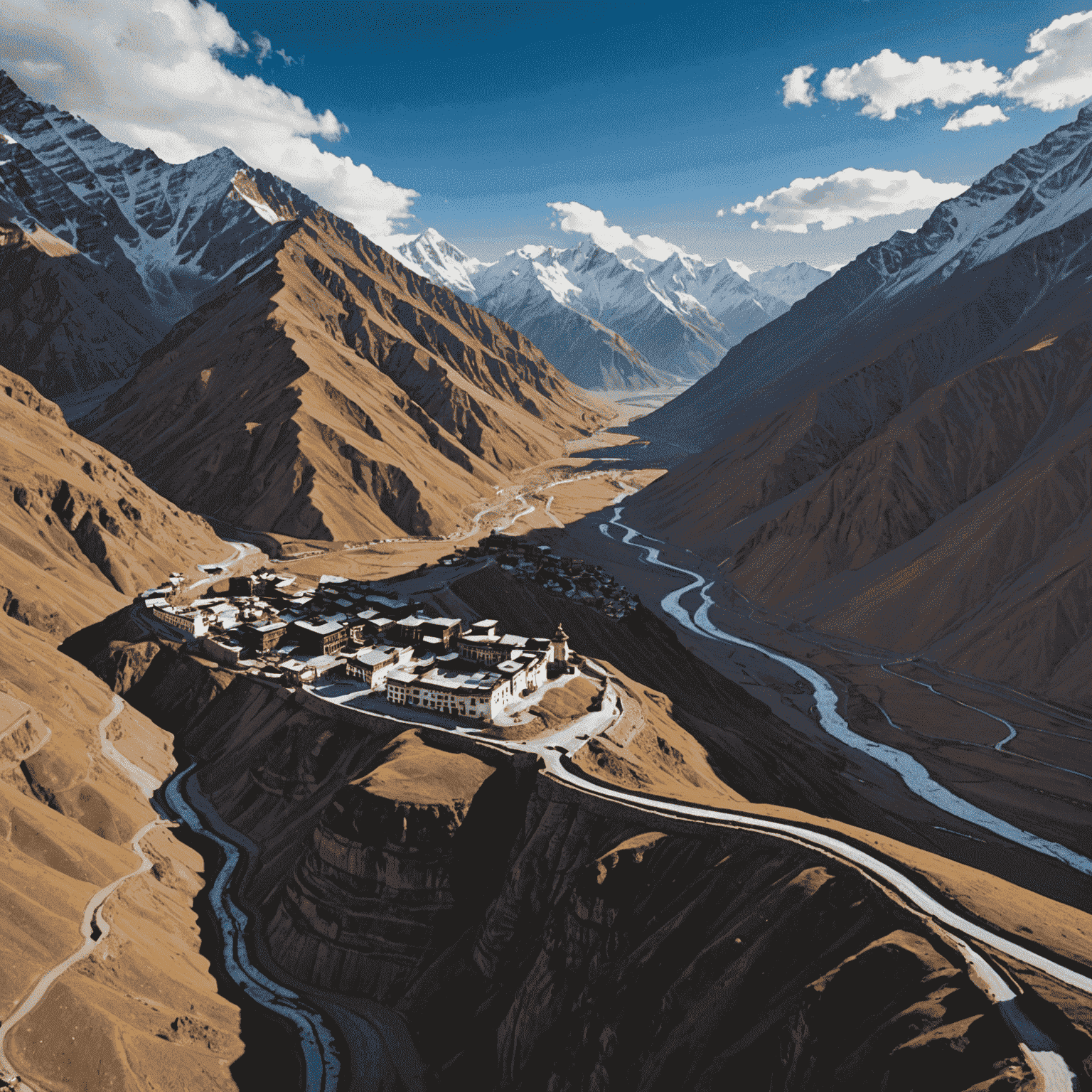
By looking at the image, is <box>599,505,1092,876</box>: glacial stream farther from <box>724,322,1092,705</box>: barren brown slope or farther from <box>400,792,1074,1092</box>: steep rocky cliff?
<box>400,792,1074,1092</box>: steep rocky cliff

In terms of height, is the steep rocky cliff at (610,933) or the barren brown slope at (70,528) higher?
the barren brown slope at (70,528)

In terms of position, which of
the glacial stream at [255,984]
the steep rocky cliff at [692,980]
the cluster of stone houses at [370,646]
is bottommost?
the glacial stream at [255,984]

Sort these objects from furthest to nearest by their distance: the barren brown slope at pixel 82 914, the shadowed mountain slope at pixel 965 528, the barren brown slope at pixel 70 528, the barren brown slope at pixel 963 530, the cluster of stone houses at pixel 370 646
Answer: the shadowed mountain slope at pixel 965 528
the barren brown slope at pixel 963 530
the barren brown slope at pixel 70 528
the cluster of stone houses at pixel 370 646
the barren brown slope at pixel 82 914

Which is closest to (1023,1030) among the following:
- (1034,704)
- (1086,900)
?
(1086,900)

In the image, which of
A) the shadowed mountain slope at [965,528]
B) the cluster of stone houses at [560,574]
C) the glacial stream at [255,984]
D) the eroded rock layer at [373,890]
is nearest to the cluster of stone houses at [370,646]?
the eroded rock layer at [373,890]

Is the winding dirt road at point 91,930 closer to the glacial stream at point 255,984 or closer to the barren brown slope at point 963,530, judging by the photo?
the glacial stream at point 255,984

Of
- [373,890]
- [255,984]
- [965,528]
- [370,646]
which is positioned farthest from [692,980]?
[965,528]

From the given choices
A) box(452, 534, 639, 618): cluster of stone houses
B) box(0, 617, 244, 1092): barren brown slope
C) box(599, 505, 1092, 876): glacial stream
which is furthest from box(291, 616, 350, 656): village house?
box(599, 505, 1092, 876): glacial stream
